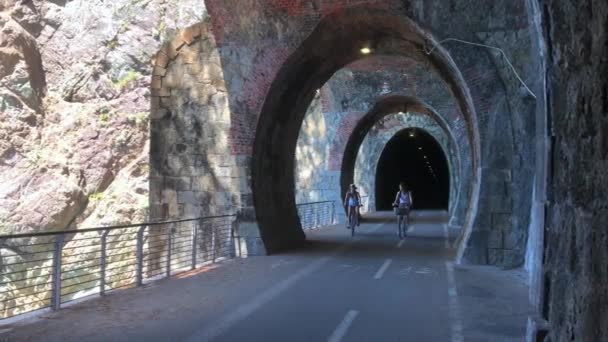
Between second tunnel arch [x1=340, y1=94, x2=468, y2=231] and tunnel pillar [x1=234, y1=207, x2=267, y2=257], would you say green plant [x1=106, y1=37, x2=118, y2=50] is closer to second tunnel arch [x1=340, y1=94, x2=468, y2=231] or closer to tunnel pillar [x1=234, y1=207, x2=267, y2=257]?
second tunnel arch [x1=340, y1=94, x2=468, y2=231]

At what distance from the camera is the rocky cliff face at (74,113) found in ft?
90.3

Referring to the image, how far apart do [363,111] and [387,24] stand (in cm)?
1352

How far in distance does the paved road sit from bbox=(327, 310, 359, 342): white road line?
12 millimetres

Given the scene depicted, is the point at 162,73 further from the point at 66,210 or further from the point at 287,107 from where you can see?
the point at 66,210

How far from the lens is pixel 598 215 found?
425 centimetres

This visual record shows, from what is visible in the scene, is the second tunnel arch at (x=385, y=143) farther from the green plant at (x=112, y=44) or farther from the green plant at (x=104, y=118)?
the green plant at (x=112, y=44)

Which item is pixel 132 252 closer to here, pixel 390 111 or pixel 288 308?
pixel 288 308

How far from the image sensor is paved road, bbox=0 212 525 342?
716 cm

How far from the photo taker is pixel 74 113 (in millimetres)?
29250

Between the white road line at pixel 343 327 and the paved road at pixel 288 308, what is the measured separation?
0.01 m

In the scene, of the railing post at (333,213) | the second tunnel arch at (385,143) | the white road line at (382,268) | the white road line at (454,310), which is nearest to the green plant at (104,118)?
the railing post at (333,213)

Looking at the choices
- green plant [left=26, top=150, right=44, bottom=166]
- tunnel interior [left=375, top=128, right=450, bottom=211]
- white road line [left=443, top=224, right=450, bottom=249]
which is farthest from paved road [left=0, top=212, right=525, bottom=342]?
tunnel interior [left=375, top=128, right=450, bottom=211]

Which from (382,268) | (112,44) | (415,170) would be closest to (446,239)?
(382,268)

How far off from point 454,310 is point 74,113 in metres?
25.0
